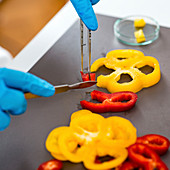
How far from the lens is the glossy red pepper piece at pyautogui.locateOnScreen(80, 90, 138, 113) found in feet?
4.47

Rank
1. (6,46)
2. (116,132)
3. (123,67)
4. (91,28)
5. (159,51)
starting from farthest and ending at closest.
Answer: (6,46), (159,51), (123,67), (91,28), (116,132)

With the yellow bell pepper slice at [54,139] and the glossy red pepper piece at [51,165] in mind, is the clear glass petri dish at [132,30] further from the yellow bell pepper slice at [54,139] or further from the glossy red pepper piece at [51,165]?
the glossy red pepper piece at [51,165]

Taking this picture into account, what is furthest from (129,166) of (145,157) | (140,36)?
(140,36)

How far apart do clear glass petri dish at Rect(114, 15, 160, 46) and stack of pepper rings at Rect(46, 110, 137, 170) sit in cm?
62

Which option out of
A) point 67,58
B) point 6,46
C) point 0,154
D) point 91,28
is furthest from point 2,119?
point 6,46

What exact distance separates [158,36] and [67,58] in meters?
0.51

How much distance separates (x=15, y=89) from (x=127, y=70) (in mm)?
577

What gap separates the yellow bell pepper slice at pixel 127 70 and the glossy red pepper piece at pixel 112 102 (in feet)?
0.16

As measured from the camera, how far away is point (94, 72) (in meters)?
1.59

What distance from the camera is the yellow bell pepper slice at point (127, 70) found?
4.75ft

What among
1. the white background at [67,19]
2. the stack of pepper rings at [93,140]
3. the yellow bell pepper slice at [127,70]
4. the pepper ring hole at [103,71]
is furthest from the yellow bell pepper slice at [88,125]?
the white background at [67,19]

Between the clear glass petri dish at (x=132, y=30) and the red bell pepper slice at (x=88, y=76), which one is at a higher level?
the red bell pepper slice at (x=88, y=76)

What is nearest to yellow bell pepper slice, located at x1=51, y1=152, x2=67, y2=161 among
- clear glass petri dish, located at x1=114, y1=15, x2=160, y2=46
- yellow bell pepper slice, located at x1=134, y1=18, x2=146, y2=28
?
clear glass petri dish, located at x1=114, y1=15, x2=160, y2=46

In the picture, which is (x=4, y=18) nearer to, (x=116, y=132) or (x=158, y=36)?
(x=158, y=36)
